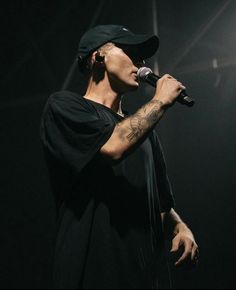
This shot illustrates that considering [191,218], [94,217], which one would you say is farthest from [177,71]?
[94,217]

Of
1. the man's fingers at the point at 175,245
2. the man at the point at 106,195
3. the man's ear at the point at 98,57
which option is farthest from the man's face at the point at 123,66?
the man's fingers at the point at 175,245

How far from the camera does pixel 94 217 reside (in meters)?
1.08

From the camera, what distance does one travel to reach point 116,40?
1.42 metres

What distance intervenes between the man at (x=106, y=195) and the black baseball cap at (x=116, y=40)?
0.91ft

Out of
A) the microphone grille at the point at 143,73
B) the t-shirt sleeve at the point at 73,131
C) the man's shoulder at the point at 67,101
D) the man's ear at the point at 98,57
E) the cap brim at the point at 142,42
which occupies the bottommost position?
the t-shirt sleeve at the point at 73,131

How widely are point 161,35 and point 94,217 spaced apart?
1667 mm

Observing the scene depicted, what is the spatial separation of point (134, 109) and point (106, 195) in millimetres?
1279

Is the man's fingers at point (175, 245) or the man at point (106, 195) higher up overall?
the man at point (106, 195)

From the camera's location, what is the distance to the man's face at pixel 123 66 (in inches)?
53.8

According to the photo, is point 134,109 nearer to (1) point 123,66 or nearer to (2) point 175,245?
(1) point 123,66

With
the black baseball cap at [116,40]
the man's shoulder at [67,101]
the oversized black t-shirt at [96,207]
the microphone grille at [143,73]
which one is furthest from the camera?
the black baseball cap at [116,40]

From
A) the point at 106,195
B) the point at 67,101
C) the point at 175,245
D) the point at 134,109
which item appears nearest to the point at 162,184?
the point at 175,245

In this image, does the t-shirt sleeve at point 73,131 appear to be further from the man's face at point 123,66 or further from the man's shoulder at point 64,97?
the man's face at point 123,66

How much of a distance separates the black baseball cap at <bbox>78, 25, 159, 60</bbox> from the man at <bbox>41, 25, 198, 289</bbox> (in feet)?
0.91
